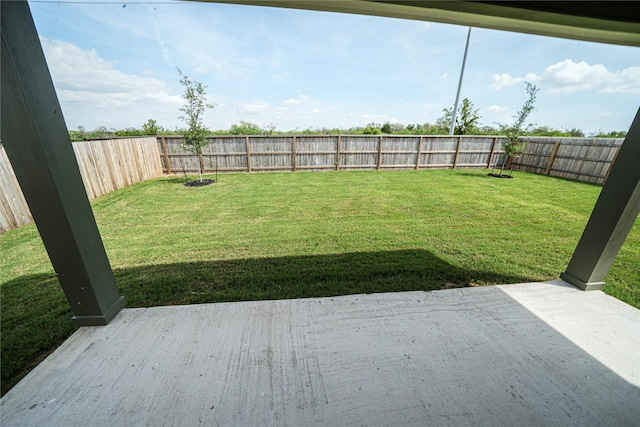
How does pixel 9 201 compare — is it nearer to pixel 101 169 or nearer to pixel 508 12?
pixel 101 169

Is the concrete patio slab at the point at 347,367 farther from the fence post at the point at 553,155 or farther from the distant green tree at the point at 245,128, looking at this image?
the distant green tree at the point at 245,128

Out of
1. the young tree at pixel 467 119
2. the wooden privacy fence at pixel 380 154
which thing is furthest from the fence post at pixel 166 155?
the young tree at pixel 467 119

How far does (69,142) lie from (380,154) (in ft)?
35.3

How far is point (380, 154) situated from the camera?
433 inches

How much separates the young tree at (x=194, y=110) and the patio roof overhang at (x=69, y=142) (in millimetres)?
7098

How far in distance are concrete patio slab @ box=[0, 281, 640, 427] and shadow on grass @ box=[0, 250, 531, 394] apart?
13.7 inches

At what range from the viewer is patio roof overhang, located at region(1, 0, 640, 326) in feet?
4.23

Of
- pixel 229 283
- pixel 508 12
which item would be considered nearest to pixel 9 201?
pixel 229 283

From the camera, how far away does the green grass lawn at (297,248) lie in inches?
96.5

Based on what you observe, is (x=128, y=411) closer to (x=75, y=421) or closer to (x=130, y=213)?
(x=75, y=421)

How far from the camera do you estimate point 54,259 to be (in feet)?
5.26

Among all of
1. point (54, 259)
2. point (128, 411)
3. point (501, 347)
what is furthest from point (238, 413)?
point (501, 347)

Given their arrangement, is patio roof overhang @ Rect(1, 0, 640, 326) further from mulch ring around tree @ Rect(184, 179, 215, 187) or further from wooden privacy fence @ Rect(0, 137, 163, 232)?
mulch ring around tree @ Rect(184, 179, 215, 187)

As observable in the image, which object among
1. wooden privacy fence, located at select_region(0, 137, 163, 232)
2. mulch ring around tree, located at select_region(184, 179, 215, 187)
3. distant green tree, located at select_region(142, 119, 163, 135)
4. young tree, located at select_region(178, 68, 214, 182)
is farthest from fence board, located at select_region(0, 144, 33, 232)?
distant green tree, located at select_region(142, 119, 163, 135)
